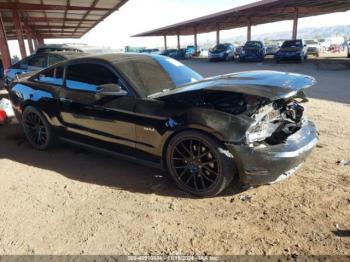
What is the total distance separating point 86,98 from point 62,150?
144 cm

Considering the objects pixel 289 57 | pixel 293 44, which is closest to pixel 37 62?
pixel 289 57

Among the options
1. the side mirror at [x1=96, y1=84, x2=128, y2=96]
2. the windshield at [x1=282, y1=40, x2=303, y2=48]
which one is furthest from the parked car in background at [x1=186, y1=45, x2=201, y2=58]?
the side mirror at [x1=96, y1=84, x2=128, y2=96]

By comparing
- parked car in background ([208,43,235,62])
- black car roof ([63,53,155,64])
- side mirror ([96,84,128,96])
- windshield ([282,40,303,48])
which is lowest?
parked car in background ([208,43,235,62])

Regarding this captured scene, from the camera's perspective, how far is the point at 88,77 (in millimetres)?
4672

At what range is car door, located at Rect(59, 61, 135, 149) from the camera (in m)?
4.14

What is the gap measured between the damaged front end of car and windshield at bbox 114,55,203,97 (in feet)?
1.53

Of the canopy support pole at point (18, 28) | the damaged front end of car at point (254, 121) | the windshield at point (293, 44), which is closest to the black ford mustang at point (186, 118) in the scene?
the damaged front end of car at point (254, 121)

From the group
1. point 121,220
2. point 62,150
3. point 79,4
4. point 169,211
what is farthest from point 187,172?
point 79,4

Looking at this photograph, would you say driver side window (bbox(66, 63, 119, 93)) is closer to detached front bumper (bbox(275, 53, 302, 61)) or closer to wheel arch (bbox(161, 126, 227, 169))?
wheel arch (bbox(161, 126, 227, 169))

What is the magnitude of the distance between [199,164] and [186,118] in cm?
53

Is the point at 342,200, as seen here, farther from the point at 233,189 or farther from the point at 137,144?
the point at 137,144

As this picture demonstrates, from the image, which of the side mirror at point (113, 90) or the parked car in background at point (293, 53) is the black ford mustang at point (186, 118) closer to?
the side mirror at point (113, 90)

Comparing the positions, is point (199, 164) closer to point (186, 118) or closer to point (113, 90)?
point (186, 118)

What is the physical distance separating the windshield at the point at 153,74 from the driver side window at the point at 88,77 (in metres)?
0.19
